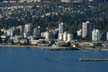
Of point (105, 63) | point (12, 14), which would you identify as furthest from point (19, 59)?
point (12, 14)

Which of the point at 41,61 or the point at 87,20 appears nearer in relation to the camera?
the point at 41,61

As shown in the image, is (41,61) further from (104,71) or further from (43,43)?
(43,43)

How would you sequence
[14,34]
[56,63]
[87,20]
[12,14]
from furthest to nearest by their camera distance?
[12,14] < [87,20] < [14,34] < [56,63]

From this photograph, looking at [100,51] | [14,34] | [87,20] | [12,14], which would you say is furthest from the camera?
[12,14]

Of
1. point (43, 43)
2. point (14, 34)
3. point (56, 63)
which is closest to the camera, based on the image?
point (56, 63)

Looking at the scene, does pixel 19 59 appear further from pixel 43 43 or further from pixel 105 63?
pixel 43 43

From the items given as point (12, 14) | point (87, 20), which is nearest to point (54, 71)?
point (87, 20)
